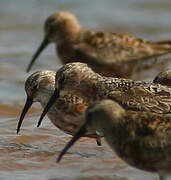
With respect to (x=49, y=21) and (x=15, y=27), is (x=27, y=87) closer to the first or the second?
(x=49, y=21)

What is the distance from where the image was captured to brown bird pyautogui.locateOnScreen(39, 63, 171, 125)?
30.1 feet

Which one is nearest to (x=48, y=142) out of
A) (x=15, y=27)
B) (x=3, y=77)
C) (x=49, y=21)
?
(x=3, y=77)

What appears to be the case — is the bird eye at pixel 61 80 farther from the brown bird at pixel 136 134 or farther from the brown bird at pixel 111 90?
the brown bird at pixel 136 134

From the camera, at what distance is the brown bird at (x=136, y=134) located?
294 inches

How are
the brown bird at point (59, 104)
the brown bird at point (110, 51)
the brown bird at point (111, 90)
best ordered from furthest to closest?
the brown bird at point (110, 51), the brown bird at point (59, 104), the brown bird at point (111, 90)

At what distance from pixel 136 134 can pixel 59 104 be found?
2729 mm

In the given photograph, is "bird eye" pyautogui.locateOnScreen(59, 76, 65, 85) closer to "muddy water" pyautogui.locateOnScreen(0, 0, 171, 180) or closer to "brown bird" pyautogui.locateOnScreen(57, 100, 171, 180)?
"muddy water" pyautogui.locateOnScreen(0, 0, 171, 180)

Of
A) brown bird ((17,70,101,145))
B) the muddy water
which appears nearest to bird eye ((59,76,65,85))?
brown bird ((17,70,101,145))

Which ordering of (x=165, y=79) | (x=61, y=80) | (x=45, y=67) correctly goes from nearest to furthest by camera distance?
(x=61, y=80), (x=165, y=79), (x=45, y=67)

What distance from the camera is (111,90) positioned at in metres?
9.61

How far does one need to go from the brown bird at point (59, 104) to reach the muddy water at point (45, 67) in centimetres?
29

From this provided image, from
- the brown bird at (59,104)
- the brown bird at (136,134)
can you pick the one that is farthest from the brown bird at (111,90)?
the brown bird at (136,134)

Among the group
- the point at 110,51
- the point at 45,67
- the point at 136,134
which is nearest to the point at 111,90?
the point at 136,134

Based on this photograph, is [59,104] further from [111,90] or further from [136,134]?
[136,134]
